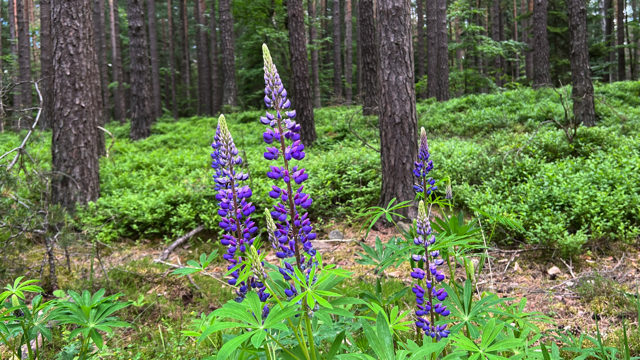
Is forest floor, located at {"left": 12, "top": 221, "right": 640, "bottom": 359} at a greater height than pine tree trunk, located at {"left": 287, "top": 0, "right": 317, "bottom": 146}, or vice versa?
pine tree trunk, located at {"left": 287, "top": 0, "right": 317, "bottom": 146}

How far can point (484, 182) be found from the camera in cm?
559

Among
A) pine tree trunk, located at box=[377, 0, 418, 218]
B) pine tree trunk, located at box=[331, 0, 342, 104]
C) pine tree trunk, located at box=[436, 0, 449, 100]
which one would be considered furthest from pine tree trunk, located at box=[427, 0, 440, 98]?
pine tree trunk, located at box=[377, 0, 418, 218]

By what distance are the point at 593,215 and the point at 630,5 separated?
38831 mm

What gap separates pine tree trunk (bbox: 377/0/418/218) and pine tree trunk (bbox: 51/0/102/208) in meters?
4.91

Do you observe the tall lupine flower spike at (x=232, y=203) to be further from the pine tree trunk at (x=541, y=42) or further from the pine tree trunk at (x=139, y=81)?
the pine tree trunk at (x=541, y=42)

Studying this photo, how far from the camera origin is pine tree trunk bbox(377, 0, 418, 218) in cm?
516

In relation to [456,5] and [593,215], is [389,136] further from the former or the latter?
[456,5]

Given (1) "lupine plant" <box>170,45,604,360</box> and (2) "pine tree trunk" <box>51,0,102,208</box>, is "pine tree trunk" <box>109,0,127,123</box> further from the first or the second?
(1) "lupine plant" <box>170,45,604,360</box>

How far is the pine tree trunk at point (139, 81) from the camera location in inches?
479

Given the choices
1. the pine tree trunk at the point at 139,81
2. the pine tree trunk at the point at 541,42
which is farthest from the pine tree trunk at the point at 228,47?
the pine tree trunk at the point at 541,42

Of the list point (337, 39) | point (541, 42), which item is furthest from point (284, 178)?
point (337, 39)

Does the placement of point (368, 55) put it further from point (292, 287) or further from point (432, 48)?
point (292, 287)

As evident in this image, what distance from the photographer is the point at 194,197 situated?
6.07m

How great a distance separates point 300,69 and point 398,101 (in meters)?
4.75
